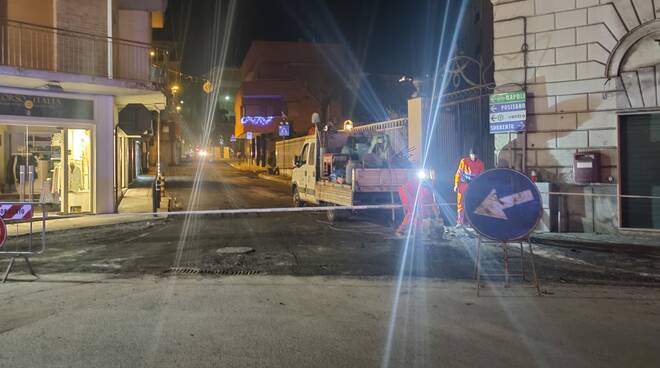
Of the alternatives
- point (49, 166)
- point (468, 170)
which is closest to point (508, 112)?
point (468, 170)

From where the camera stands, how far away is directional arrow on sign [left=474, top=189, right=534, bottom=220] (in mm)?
6805

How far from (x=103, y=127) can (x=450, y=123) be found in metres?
10.0

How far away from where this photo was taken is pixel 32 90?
15086mm

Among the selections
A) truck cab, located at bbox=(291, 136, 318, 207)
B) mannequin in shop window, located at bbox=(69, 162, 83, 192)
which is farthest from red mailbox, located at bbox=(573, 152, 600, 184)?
mannequin in shop window, located at bbox=(69, 162, 83, 192)

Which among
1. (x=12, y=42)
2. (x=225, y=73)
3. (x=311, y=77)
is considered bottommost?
(x=12, y=42)

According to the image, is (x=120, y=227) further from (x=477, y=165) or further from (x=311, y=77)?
(x=311, y=77)

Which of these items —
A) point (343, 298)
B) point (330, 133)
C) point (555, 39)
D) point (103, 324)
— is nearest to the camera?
point (103, 324)

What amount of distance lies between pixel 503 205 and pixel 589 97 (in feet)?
19.8

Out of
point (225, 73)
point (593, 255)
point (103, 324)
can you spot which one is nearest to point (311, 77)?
point (225, 73)

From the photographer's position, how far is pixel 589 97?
11.6m

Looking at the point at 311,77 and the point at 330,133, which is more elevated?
the point at 311,77

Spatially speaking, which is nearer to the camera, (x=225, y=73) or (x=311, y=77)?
(x=311, y=77)

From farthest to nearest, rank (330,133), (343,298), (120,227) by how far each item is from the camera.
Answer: (330,133) → (120,227) → (343,298)

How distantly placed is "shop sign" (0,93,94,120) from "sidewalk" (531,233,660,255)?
41.8ft
